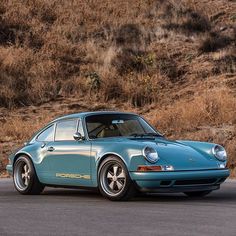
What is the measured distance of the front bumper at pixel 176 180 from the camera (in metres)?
10.2

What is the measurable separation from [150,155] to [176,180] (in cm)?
51

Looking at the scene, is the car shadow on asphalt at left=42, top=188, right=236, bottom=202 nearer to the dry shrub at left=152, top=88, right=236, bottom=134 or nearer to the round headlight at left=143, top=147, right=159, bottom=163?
the round headlight at left=143, top=147, right=159, bottom=163

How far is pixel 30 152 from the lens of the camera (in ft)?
39.8

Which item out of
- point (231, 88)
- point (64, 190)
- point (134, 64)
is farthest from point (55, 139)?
point (134, 64)

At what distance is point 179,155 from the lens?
415 inches

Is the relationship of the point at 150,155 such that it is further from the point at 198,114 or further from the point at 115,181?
the point at 198,114

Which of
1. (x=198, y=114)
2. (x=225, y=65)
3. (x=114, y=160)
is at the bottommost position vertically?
(x=114, y=160)

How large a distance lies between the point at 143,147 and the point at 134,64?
18.8 metres

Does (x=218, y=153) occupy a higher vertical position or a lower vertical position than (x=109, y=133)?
lower

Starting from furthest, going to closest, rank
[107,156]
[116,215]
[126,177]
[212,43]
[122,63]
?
[212,43] → [122,63] → [107,156] → [126,177] → [116,215]

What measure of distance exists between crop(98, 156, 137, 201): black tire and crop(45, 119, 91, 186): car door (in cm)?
36

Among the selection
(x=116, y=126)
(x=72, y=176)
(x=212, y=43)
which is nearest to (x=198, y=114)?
(x=212, y=43)

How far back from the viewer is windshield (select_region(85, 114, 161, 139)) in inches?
452

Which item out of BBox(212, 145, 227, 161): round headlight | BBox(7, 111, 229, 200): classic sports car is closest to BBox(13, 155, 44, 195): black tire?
BBox(7, 111, 229, 200): classic sports car
